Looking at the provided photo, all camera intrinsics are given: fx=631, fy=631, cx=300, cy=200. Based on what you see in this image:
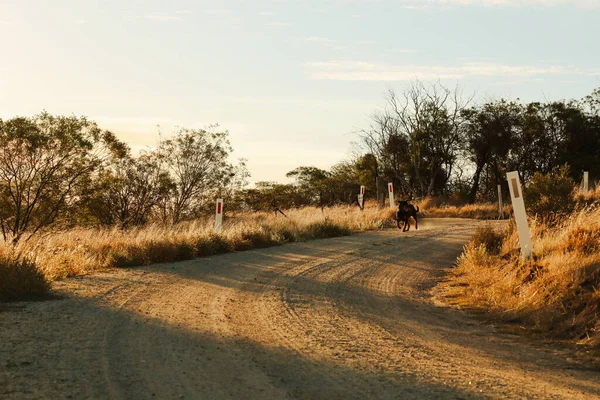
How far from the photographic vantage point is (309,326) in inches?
292

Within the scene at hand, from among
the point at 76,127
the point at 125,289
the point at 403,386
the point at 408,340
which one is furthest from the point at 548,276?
the point at 76,127

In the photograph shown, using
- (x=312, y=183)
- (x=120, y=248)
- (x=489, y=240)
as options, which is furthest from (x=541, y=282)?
(x=312, y=183)

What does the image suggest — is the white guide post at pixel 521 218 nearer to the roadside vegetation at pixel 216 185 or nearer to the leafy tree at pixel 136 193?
the roadside vegetation at pixel 216 185

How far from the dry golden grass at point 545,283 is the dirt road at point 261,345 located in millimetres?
558

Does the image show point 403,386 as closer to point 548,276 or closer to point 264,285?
point 548,276

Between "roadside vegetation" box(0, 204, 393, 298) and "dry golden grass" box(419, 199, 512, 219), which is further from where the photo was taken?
"dry golden grass" box(419, 199, 512, 219)

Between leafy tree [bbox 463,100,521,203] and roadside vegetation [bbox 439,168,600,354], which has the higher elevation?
leafy tree [bbox 463,100,521,203]

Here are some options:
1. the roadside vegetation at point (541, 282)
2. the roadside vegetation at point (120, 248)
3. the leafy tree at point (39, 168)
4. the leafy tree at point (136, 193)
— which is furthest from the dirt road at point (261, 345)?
the leafy tree at point (136, 193)

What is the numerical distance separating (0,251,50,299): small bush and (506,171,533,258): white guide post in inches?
288

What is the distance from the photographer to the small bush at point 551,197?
1429 cm

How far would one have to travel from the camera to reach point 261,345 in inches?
254

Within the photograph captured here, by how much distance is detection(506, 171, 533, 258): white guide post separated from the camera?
33.1 ft

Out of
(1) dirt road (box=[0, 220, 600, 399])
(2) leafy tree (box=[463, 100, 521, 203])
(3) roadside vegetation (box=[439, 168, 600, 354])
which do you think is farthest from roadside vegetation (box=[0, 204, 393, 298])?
(2) leafy tree (box=[463, 100, 521, 203])

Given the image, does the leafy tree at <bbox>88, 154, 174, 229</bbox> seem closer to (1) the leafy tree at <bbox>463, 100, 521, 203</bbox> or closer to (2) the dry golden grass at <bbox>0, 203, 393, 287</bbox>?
(2) the dry golden grass at <bbox>0, 203, 393, 287</bbox>
